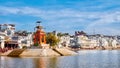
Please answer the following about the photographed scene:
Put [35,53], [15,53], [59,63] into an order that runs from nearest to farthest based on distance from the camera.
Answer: [59,63], [35,53], [15,53]

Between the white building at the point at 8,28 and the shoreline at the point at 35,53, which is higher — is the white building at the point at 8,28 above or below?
above

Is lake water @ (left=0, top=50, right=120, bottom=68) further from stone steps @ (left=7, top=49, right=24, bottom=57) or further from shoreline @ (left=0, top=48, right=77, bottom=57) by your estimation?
stone steps @ (left=7, top=49, right=24, bottom=57)

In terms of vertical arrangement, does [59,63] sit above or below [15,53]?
below

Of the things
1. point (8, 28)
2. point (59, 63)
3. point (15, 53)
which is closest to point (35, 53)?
point (15, 53)

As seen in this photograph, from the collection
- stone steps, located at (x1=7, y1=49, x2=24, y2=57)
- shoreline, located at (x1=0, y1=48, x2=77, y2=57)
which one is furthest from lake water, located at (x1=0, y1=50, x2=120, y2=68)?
stone steps, located at (x1=7, y1=49, x2=24, y2=57)

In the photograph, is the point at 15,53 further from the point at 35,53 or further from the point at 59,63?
the point at 59,63

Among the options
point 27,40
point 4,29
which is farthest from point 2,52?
point 4,29

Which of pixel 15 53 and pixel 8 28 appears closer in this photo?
pixel 15 53

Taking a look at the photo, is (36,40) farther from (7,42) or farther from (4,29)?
(4,29)

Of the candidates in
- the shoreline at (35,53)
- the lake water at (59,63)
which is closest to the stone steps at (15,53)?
the shoreline at (35,53)

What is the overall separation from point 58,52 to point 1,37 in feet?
121

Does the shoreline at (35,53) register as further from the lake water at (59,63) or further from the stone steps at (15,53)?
the lake water at (59,63)

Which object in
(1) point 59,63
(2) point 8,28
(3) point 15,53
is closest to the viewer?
(1) point 59,63

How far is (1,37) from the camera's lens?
138 m
